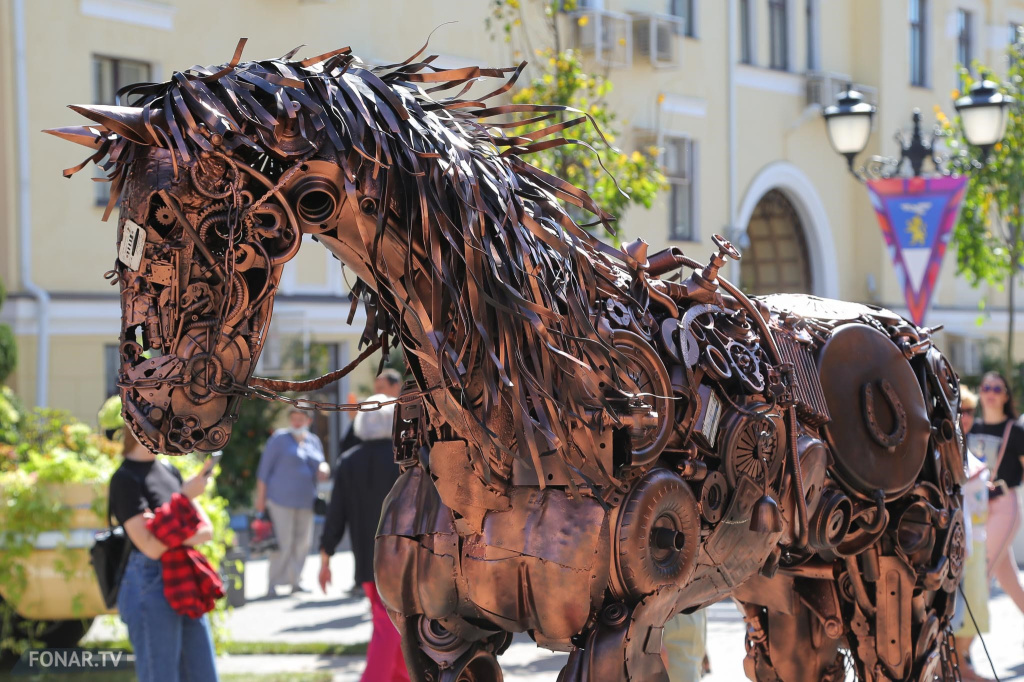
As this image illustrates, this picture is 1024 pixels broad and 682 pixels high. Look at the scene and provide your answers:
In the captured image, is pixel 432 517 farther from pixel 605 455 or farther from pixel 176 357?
pixel 176 357

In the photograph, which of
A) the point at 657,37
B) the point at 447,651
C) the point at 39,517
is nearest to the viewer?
the point at 447,651

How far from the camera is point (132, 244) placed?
2.93 m

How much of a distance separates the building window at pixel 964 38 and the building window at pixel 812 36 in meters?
3.66

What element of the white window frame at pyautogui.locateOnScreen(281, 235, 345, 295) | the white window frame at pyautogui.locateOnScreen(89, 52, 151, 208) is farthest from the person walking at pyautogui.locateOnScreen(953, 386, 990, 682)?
the white window frame at pyautogui.locateOnScreen(89, 52, 151, 208)

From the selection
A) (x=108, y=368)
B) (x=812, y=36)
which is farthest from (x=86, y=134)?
(x=812, y=36)

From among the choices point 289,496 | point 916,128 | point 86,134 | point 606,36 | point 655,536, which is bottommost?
point 289,496

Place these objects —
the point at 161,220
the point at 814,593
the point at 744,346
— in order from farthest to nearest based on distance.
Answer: the point at 814,593 < the point at 744,346 < the point at 161,220

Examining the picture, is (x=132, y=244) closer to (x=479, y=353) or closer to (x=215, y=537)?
(x=479, y=353)

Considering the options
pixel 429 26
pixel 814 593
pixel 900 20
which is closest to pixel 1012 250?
pixel 429 26

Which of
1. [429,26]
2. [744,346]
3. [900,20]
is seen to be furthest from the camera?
[900,20]

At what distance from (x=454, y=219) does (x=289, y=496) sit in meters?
9.54

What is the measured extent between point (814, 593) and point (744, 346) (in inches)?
46.8

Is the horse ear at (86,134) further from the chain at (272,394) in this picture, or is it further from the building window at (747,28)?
the building window at (747,28)

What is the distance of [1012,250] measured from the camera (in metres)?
15.8
